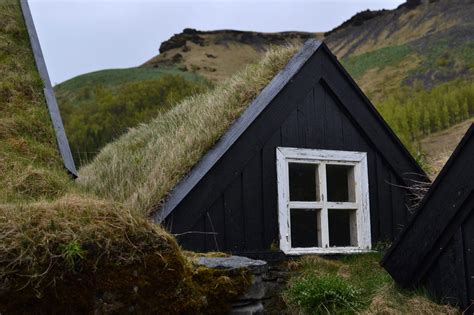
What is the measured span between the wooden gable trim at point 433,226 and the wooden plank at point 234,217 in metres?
1.68

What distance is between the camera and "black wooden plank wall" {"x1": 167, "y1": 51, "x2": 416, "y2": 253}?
6.34 meters

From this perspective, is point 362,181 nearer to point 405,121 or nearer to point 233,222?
point 233,222

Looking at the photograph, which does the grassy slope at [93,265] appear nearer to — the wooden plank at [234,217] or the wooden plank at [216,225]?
the wooden plank at [216,225]

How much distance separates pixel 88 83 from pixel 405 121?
3260cm

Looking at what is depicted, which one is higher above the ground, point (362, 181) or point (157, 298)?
point (362, 181)

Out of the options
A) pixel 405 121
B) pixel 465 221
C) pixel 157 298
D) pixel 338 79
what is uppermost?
pixel 405 121

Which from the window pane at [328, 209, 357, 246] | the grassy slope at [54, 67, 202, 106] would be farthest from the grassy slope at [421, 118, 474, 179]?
the grassy slope at [54, 67, 202, 106]

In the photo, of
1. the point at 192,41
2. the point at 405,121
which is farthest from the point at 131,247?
the point at 192,41

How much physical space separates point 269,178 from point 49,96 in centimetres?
360

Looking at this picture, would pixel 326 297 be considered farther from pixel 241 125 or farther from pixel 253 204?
pixel 241 125

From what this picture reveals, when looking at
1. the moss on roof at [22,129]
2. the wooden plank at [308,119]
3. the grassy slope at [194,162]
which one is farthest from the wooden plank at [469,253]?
the moss on roof at [22,129]

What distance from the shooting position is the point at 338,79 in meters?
7.52

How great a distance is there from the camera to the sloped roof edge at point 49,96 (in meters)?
7.13

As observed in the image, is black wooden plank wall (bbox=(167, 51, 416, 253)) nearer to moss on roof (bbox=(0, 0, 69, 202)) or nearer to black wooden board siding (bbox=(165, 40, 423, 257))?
black wooden board siding (bbox=(165, 40, 423, 257))
